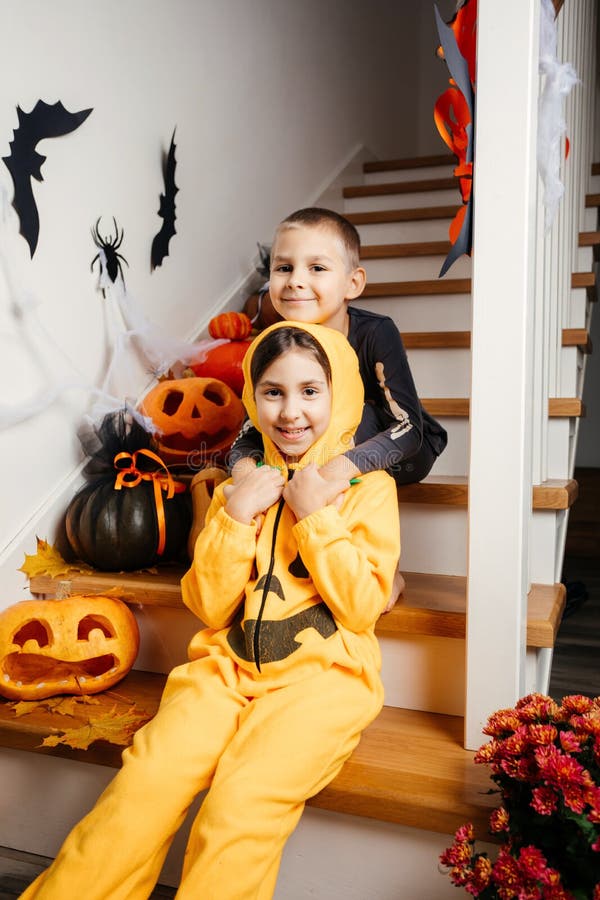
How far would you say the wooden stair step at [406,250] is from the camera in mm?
2625

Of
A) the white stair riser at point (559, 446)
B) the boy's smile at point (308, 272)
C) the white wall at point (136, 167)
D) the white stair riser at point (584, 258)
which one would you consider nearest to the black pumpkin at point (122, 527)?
the white wall at point (136, 167)

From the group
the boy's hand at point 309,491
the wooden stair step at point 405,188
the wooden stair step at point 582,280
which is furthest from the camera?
the wooden stair step at point 405,188

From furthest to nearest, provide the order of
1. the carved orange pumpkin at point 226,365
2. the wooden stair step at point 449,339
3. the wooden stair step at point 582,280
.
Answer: the wooden stair step at point 582,280
the carved orange pumpkin at point 226,365
the wooden stair step at point 449,339

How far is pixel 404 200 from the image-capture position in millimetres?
3273

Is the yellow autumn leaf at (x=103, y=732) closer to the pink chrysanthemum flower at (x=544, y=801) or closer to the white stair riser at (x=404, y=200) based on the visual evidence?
the pink chrysanthemum flower at (x=544, y=801)

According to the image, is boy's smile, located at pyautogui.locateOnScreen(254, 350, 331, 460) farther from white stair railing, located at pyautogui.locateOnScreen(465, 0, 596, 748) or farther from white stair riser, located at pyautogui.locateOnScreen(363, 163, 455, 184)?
white stair riser, located at pyautogui.locateOnScreen(363, 163, 455, 184)

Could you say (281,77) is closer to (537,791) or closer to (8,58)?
(8,58)

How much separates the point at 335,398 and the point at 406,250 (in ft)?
4.89

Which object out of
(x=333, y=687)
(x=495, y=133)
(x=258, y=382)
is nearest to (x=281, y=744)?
(x=333, y=687)

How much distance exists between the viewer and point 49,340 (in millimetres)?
1818

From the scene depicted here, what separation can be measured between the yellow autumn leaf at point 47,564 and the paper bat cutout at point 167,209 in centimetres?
88

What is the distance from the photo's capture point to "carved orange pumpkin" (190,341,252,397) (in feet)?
7.09

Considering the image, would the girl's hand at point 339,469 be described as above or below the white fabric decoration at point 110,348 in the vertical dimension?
below

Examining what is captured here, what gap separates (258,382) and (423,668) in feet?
1.96
